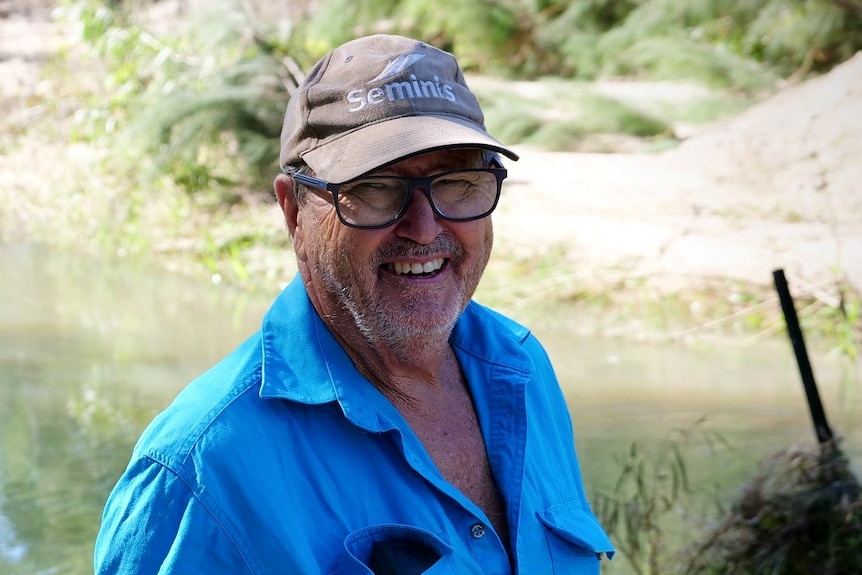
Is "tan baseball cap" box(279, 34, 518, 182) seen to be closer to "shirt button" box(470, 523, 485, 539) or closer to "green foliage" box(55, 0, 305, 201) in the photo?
"shirt button" box(470, 523, 485, 539)

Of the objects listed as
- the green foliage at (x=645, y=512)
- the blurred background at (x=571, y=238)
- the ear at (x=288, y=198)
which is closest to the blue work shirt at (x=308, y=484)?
the ear at (x=288, y=198)

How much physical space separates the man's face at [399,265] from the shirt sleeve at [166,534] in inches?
17.2

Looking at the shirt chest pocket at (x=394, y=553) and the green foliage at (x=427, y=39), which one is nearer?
the shirt chest pocket at (x=394, y=553)

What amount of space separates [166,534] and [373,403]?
0.36 metres

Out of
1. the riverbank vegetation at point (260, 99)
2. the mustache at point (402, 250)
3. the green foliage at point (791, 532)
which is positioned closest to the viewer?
the mustache at point (402, 250)

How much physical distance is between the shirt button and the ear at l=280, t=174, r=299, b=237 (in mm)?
579

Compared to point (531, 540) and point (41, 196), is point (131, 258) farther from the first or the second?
point (531, 540)

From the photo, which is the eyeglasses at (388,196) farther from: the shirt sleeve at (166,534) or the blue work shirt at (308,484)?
the shirt sleeve at (166,534)

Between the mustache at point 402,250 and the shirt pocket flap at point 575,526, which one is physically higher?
the mustache at point 402,250

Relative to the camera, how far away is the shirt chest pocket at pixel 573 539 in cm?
178

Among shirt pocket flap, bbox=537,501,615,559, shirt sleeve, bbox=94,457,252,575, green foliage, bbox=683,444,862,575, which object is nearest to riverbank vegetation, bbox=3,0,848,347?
green foliage, bbox=683,444,862,575

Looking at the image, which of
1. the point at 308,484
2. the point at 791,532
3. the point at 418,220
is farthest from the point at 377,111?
the point at 791,532

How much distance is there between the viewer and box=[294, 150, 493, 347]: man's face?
1728 mm

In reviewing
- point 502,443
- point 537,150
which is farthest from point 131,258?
point 502,443
